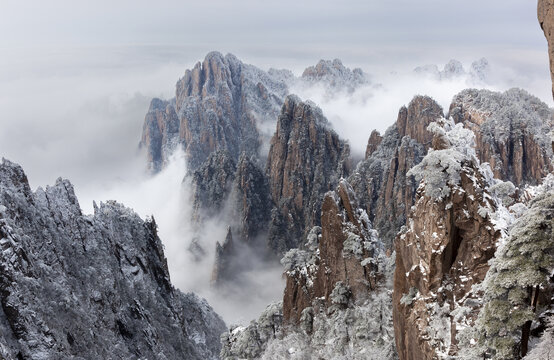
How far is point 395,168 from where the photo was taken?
15788 cm

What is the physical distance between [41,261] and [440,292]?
40836 mm

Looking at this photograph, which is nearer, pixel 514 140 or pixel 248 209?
pixel 514 140

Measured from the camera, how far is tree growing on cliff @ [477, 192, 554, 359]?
2066cm

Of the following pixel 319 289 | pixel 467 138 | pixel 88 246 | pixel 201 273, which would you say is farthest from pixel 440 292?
pixel 201 273

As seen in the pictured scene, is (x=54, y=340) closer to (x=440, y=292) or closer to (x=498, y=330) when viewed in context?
(x=440, y=292)

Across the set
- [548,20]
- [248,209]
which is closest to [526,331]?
[548,20]

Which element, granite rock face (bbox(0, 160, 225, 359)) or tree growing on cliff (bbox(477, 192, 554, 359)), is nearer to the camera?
tree growing on cliff (bbox(477, 192, 554, 359))

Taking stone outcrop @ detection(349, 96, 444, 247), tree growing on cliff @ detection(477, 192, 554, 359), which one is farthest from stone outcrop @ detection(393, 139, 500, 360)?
stone outcrop @ detection(349, 96, 444, 247)

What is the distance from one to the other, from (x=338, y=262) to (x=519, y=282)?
1290 inches

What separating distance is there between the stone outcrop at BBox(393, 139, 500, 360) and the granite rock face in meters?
29.0

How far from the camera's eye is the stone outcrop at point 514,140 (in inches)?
5241

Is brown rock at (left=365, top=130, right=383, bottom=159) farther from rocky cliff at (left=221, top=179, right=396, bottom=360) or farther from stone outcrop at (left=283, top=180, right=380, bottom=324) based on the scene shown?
stone outcrop at (left=283, top=180, right=380, bottom=324)

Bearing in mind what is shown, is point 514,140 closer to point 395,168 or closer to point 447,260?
point 395,168

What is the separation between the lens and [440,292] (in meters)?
28.7
